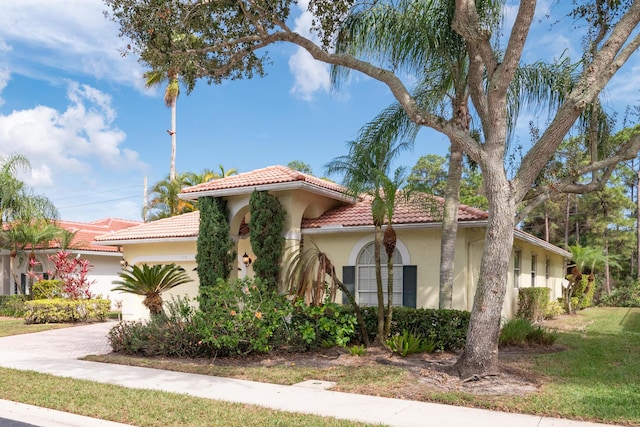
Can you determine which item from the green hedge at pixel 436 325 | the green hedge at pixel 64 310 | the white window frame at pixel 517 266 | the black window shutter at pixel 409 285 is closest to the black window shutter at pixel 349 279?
the black window shutter at pixel 409 285

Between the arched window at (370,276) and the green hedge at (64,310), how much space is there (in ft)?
37.9

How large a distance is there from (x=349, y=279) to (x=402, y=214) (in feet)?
8.13

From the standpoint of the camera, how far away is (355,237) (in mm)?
16016

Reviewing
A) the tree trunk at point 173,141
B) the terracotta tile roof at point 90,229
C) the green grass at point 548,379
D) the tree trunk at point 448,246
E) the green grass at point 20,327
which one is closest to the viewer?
the green grass at point 548,379

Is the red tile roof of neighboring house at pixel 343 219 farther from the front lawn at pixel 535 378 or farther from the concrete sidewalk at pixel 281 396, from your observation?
the concrete sidewalk at pixel 281 396

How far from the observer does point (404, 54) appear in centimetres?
1207

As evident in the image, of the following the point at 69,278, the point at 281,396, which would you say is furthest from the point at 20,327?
the point at 281,396

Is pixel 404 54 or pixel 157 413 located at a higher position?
pixel 404 54

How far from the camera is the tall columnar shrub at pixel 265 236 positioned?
15.7m

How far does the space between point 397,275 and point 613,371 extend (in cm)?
647

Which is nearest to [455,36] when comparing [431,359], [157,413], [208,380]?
[431,359]

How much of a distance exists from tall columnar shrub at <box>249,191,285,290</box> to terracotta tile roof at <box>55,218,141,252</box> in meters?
14.0

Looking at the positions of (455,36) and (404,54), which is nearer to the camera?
(455,36)

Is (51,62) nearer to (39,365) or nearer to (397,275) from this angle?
(39,365)
